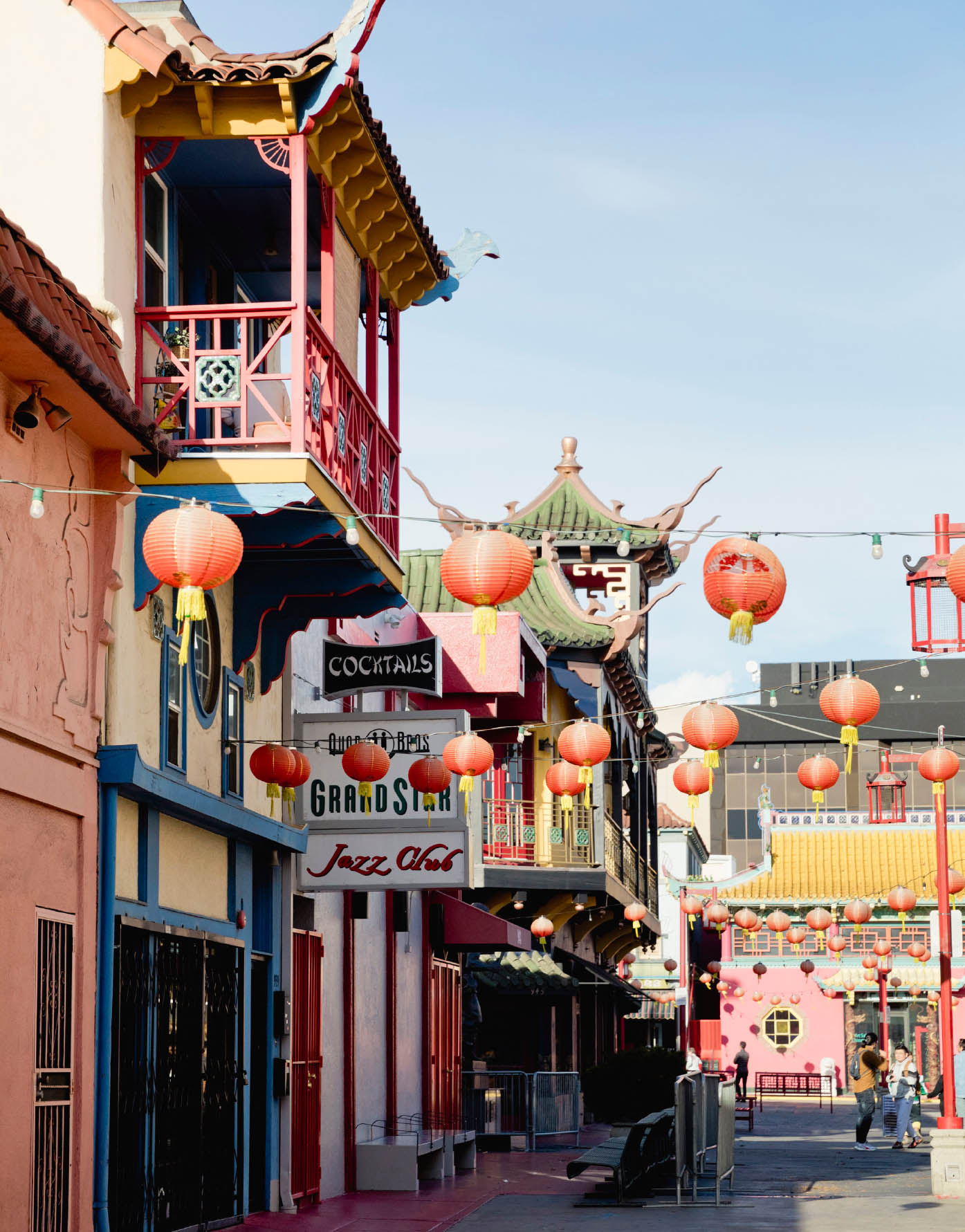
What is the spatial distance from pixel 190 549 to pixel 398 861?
20.4 ft

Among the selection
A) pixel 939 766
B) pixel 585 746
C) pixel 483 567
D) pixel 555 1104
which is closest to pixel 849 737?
pixel 483 567

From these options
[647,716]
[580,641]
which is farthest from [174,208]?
[647,716]

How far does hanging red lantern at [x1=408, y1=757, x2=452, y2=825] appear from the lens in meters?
16.0

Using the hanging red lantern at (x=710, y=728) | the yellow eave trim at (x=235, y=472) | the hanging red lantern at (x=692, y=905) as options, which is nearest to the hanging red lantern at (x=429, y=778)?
the hanging red lantern at (x=710, y=728)

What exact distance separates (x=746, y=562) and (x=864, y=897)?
45.7m

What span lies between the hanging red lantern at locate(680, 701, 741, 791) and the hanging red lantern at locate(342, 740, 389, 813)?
3.11 meters

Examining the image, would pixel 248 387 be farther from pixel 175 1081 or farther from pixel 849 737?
pixel 849 737

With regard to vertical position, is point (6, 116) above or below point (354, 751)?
above

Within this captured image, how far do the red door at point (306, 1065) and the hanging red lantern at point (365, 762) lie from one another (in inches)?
73.4

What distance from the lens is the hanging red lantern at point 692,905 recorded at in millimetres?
49603

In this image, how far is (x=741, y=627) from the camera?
13.0 metres

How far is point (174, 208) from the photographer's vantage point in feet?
46.1

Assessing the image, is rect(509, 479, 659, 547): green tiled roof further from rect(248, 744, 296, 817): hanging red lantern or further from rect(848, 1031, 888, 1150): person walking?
rect(248, 744, 296, 817): hanging red lantern

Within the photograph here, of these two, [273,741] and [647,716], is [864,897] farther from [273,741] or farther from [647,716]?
[273,741]
